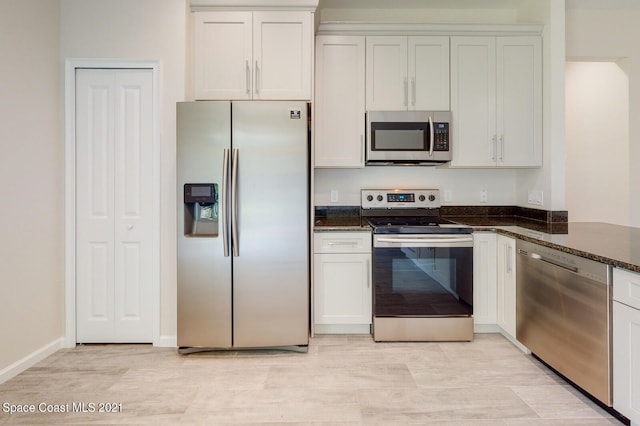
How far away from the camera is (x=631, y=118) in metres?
3.33

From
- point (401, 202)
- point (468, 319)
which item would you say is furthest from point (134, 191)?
point (468, 319)

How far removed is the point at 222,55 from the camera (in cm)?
285

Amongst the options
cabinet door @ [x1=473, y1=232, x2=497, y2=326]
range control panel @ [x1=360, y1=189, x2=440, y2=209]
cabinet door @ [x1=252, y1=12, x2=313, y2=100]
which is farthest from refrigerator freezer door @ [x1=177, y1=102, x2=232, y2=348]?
cabinet door @ [x1=473, y1=232, x2=497, y2=326]

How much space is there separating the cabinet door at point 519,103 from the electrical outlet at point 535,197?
251mm

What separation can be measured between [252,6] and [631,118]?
344 centimetres

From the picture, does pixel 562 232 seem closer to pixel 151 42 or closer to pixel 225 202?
pixel 225 202

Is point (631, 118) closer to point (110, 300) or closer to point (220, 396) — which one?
point (220, 396)

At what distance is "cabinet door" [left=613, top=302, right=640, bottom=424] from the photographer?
1688mm

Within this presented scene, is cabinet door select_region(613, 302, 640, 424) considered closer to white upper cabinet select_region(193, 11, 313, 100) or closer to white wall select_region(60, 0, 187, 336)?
white upper cabinet select_region(193, 11, 313, 100)

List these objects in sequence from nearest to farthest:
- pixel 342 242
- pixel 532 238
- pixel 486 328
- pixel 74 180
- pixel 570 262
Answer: pixel 570 262 → pixel 532 238 → pixel 74 180 → pixel 342 242 → pixel 486 328

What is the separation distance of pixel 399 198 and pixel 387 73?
111 cm

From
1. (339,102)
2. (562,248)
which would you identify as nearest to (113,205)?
(339,102)

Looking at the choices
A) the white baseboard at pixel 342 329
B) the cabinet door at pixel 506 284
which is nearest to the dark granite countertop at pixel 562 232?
the cabinet door at pixel 506 284

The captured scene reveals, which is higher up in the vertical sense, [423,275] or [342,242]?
[342,242]
